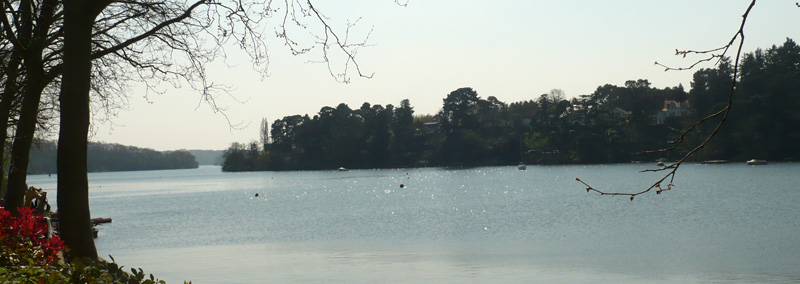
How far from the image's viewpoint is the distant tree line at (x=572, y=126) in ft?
362

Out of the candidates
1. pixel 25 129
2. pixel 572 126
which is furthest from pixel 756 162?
pixel 25 129

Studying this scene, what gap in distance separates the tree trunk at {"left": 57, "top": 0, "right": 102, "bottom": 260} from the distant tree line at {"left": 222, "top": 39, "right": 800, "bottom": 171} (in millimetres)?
76905

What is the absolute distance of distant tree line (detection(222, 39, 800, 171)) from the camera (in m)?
110

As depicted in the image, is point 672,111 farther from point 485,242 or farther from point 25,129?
point 25,129

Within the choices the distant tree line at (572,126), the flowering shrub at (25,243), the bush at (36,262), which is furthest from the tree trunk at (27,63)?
the distant tree line at (572,126)

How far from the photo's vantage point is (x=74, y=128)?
30.1 feet

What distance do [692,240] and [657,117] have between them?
112845 millimetres

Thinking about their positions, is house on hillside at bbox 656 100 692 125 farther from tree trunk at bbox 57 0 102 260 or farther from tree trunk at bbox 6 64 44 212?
tree trunk at bbox 57 0 102 260

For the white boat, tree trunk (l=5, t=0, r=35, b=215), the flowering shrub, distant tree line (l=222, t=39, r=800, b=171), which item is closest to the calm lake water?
tree trunk (l=5, t=0, r=35, b=215)

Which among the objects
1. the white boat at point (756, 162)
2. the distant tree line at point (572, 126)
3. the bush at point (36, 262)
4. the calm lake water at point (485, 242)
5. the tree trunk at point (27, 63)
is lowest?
the calm lake water at point (485, 242)

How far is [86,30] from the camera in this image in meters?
9.37

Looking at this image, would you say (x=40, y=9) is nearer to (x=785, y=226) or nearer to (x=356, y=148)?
(x=785, y=226)

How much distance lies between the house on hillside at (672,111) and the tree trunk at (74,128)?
136 metres

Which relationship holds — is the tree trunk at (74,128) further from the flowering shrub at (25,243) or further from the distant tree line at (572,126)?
the distant tree line at (572,126)
